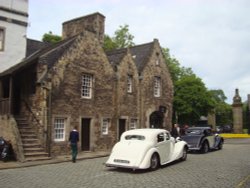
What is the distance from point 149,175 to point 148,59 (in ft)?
55.5

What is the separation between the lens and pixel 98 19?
26828mm

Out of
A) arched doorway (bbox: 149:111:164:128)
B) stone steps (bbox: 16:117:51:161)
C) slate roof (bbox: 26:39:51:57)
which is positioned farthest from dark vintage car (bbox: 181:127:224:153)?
slate roof (bbox: 26:39:51:57)

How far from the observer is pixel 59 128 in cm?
1914

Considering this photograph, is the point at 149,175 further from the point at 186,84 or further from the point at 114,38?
the point at 114,38

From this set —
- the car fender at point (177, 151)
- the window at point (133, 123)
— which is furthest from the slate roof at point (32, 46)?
the car fender at point (177, 151)

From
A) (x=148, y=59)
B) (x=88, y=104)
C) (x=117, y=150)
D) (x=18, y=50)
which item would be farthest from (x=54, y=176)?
(x=148, y=59)

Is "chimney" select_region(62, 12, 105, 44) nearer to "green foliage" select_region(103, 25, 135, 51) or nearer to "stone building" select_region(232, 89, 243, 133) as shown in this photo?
"green foliage" select_region(103, 25, 135, 51)

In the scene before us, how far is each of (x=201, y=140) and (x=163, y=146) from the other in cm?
598

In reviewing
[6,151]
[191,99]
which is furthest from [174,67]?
[6,151]

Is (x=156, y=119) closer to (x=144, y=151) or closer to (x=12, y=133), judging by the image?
(x=12, y=133)

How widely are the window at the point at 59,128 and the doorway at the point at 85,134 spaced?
5.69ft

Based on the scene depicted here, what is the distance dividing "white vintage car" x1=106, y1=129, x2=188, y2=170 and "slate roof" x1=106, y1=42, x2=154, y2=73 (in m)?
10.8

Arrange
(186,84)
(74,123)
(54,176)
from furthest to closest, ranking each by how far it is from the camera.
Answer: (186,84), (74,123), (54,176)

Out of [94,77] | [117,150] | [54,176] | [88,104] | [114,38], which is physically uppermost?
[114,38]
